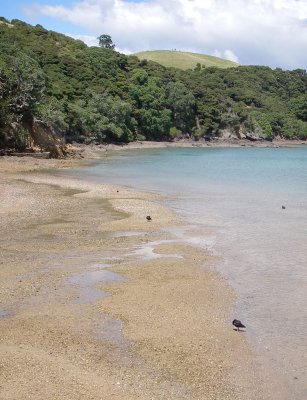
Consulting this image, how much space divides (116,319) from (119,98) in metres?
83.5

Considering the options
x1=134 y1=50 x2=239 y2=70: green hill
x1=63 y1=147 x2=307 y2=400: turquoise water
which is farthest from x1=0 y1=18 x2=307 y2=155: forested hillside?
x1=134 y1=50 x2=239 y2=70: green hill

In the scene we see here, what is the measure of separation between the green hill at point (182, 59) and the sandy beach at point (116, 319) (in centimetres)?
15508

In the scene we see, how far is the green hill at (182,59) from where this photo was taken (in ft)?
557

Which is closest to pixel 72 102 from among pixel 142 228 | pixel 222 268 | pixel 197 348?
pixel 142 228

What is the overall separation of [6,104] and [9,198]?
23.8m

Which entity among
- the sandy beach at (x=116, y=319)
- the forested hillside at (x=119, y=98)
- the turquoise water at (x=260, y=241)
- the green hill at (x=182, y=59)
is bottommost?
the turquoise water at (x=260, y=241)

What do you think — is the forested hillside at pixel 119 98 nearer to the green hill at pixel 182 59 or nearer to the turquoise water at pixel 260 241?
the turquoise water at pixel 260 241

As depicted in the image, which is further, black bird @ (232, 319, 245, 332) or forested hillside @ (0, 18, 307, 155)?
forested hillside @ (0, 18, 307, 155)

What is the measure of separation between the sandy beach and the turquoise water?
55 centimetres

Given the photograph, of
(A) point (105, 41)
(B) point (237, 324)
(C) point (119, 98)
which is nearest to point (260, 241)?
(B) point (237, 324)

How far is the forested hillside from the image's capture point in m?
54.6

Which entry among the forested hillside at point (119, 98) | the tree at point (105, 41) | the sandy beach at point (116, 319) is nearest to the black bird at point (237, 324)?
the sandy beach at point (116, 319)

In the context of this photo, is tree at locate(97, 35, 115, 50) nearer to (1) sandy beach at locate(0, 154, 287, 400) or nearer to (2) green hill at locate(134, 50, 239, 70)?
(2) green hill at locate(134, 50, 239, 70)

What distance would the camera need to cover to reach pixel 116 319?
36.1 ft
